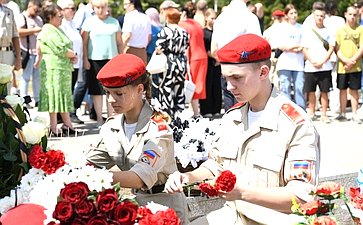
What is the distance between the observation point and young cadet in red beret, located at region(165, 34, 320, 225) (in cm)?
361

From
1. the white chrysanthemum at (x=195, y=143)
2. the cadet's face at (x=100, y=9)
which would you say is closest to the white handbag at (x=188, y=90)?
the cadet's face at (x=100, y=9)

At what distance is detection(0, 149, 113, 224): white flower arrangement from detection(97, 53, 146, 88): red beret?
909 mm

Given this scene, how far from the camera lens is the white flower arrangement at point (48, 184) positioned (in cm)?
302

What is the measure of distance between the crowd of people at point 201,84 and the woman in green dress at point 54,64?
13 mm

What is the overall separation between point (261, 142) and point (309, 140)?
24 cm

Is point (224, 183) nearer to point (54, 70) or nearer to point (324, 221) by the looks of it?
point (324, 221)

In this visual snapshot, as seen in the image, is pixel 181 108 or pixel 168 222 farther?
pixel 181 108

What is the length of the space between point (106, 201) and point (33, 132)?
0.88m

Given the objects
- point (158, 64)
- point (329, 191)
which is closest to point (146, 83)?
point (329, 191)

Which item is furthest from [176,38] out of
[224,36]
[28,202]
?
[28,202]

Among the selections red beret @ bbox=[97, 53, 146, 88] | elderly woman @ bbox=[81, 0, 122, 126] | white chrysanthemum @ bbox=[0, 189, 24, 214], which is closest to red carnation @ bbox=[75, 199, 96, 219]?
white chrysanthemum @ bbox=[0, 189, 24, 214]

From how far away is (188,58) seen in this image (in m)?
11.9

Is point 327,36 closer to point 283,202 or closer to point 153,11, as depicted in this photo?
point 153,11

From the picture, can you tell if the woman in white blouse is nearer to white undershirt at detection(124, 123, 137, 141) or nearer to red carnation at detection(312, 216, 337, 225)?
white undershirt at detection(124, 123, 137, 141)
